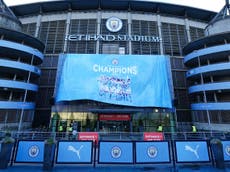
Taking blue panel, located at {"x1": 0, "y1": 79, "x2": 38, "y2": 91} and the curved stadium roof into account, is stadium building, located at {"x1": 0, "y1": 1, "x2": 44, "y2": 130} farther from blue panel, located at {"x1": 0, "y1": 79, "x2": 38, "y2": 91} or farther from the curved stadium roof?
the curved stadium roof

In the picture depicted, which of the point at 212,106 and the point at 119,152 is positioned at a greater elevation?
the point at 212,106

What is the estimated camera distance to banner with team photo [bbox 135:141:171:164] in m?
9.59

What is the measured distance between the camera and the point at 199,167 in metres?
9.50

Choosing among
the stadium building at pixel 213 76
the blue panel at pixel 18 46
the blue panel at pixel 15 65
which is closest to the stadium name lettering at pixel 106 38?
the blue panel at pixel 18 46

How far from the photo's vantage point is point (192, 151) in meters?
9.80

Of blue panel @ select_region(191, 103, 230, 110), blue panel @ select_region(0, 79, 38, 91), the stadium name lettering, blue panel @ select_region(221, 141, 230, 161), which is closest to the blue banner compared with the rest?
blue panel @ select_region(0, 79, 38, 91)

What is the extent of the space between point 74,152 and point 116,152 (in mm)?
2558

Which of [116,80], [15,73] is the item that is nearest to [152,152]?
[116,80]

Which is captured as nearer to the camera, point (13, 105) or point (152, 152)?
point (152, 152)

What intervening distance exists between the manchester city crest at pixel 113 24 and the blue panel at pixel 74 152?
28035 mm

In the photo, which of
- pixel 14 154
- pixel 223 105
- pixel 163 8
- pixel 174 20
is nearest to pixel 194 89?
pixel 223 105

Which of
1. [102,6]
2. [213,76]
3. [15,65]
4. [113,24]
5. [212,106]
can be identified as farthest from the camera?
[102,6]

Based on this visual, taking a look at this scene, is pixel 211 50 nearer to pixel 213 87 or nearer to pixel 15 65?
pixel 213 87

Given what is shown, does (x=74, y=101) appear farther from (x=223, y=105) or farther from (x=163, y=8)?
(x=163, y=8)
